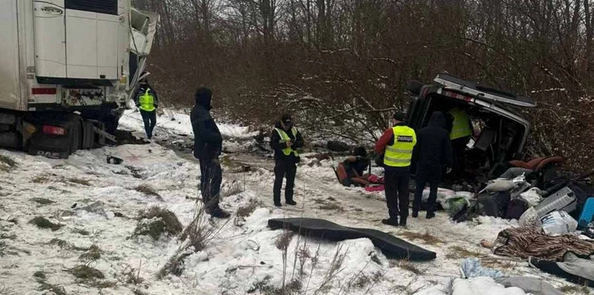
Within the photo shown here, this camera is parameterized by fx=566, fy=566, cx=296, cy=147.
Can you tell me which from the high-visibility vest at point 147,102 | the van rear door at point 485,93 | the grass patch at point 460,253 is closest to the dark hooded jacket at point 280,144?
the van rear door at point 485,93

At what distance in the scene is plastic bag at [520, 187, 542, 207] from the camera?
777 cm

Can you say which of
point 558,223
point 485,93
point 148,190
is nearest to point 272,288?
point 148,190

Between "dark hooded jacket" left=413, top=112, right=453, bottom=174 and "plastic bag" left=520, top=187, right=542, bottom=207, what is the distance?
1129 millimetres

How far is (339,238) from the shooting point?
593cm

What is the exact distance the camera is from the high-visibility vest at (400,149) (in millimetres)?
7508

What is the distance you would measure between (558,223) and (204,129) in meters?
4.47

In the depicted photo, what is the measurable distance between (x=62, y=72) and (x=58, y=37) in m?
0.57

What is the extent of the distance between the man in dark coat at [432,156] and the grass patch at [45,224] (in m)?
4.77

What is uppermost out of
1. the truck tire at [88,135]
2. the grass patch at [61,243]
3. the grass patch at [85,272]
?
the truck tire at [88,135]

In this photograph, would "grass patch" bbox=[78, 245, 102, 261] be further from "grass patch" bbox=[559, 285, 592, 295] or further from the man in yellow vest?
the man in yellow vest

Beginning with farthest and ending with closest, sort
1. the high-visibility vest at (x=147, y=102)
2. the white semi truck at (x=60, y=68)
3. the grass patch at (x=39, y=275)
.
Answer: the high-visibility vest at (x=147, y=102) < the white semi truck at (x=60, y=68) < the grass patch at (x=39, y=275)

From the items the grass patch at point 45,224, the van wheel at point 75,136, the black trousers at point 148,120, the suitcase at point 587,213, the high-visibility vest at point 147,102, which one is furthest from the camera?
the black trousers at point 148,120

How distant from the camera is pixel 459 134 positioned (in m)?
9.95

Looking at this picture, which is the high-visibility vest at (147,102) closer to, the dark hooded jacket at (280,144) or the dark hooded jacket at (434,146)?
the dark hooded jacket at (280,144)
